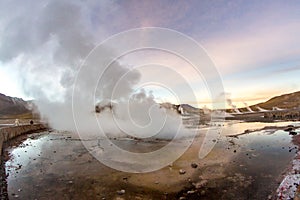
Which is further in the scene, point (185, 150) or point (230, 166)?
point (185, 150)

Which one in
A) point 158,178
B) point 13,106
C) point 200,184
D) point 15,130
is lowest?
point 200,184

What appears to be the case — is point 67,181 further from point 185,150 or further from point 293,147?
point 293,147

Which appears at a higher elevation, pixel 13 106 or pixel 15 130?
pixel 13 106

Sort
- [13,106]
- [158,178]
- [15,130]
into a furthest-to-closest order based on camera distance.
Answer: [13,106] < [15,130] < [158,178]

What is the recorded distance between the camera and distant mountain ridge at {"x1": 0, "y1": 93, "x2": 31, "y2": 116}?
145375 mm

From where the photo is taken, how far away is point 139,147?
2127 cm

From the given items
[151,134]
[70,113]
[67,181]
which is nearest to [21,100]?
[70,113]

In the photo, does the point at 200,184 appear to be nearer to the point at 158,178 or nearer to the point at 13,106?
the point at 158,178

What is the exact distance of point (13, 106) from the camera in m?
163

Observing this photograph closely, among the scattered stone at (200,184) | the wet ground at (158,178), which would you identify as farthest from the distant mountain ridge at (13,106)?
the scattered stone at (200,184)

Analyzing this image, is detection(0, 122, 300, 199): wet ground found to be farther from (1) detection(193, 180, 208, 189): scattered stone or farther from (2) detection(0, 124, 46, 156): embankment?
(2) detection(0, 124, 46, 156): embankment

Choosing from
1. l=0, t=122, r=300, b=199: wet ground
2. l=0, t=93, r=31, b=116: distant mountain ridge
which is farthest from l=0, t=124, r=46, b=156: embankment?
l=0, t=93, r=31, b=116: distant mountain ridge

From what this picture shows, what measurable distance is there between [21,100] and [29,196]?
201m

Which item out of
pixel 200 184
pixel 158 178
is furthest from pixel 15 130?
pixel 200 184
